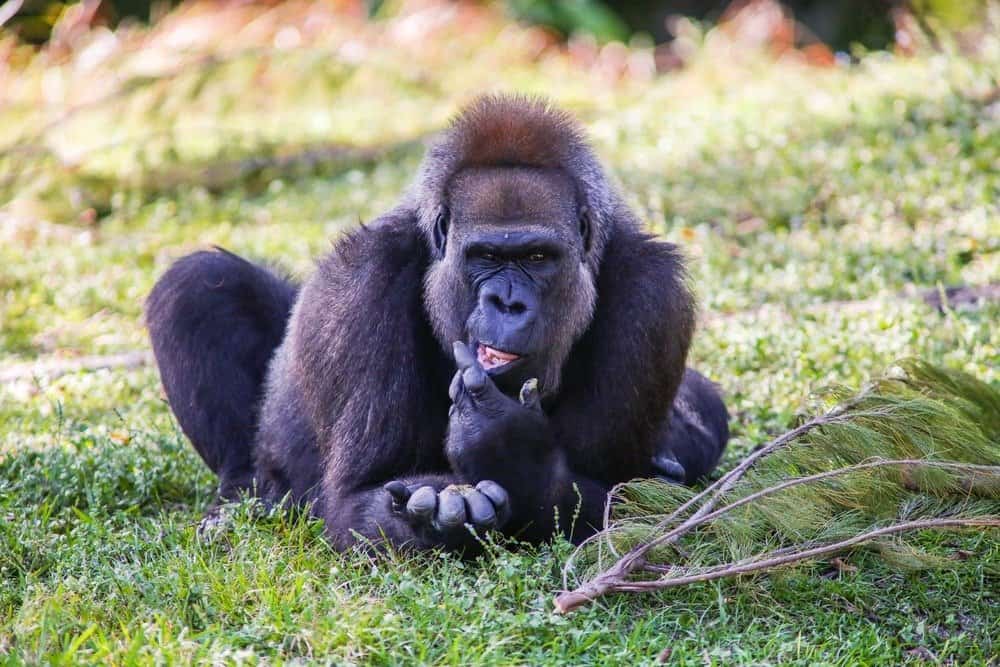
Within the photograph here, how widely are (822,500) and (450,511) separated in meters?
1.46

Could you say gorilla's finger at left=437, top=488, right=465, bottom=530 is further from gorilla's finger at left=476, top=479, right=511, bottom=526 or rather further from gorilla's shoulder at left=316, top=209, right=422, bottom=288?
gorilla's shoulder at left=316, top=209, right=422, bottom=288

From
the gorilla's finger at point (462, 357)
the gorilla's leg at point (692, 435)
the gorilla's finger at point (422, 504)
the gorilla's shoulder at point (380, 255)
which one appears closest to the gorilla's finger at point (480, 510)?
the gorilla's finger at point (422, 504)

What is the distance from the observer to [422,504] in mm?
4289

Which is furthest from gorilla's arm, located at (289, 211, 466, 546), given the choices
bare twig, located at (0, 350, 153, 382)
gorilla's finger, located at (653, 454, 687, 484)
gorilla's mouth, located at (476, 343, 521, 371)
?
bare twig, located at (0, 350, 153, 382)

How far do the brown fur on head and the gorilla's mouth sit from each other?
0.67 meters

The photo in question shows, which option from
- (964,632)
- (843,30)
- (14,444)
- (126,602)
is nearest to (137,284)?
(14,444)

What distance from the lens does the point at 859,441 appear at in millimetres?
4844

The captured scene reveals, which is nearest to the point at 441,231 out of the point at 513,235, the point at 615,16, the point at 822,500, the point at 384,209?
the point at 513,235

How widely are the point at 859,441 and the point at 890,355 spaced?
72.6 inches

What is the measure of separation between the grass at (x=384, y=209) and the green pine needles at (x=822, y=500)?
12cm

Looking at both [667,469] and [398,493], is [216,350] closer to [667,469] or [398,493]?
[398,493]

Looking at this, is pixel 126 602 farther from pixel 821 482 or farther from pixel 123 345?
pixel 123 345

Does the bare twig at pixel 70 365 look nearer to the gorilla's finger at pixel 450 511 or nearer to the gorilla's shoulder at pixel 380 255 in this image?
the gorilla's shoulder at pixel 380 255

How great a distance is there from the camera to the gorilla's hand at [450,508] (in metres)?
4.28
